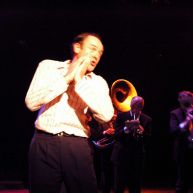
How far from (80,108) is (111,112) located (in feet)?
0.59

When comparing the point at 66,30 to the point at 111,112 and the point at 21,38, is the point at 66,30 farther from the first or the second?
the point at 111,112

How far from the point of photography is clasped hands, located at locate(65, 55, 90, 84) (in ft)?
7.15

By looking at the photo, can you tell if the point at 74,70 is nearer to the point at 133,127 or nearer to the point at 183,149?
the point at 133,127

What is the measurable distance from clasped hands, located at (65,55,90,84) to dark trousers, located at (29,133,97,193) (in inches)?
13.0

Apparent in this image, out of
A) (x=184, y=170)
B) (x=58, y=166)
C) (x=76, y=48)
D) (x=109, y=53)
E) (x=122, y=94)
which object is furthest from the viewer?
(x=109, y=53)

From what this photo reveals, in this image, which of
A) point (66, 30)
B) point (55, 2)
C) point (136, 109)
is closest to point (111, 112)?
point (136, 109)

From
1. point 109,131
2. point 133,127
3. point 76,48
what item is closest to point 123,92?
point 109,131

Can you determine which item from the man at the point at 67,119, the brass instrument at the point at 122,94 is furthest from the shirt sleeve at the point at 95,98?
the brass instrument at the point at 122,94

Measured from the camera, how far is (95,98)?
7.16 ft

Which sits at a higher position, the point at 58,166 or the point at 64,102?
the point at 64,102

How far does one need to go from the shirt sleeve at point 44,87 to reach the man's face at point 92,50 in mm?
189

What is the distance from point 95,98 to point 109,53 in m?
6.89

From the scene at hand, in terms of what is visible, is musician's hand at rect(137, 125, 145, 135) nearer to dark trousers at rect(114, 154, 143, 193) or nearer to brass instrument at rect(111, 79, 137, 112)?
dark trousers at rect(114, 154, 143, 193)

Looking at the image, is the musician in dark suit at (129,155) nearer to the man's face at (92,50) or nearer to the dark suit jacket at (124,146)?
the dark suit jacket at (124,146)
